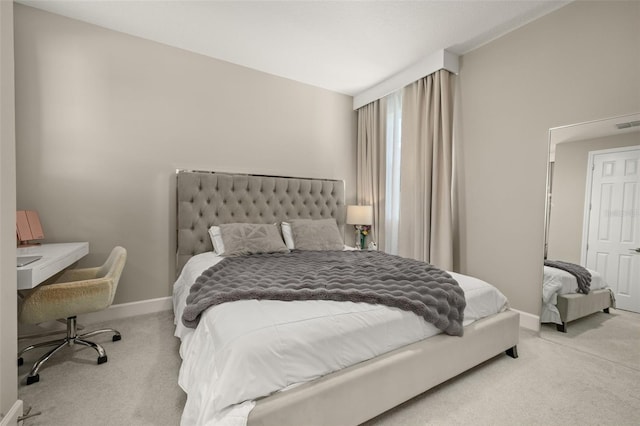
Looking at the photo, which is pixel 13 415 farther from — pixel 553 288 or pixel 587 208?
pixel 587 208

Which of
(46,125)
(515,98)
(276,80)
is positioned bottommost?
(46,125)

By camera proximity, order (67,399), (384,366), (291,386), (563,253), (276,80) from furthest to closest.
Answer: (276,80) → (563,253) → (67,399) → (384,366) → (291,386)

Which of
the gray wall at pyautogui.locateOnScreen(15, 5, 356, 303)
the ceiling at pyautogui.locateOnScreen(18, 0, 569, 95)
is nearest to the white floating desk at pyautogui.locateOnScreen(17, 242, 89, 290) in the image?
the gray wall at pyautogui.locateOnScreen(15, 5, 356, 303)

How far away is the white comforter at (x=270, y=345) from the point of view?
116cm

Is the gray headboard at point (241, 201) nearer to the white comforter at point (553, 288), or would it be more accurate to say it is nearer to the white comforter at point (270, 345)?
the white comforter at point (270, 345)

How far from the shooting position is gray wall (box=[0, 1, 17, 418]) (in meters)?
1.32

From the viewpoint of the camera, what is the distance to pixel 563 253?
2.43m

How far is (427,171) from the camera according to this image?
10.9ft

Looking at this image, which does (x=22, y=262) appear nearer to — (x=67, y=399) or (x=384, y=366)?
(x=67, y=399)

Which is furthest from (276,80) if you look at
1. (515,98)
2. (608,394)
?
(608,394)

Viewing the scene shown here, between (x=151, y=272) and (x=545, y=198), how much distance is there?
3.86 meters

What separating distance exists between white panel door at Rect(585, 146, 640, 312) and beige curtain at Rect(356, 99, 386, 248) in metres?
2.17

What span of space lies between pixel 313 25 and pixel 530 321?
3.36 metres

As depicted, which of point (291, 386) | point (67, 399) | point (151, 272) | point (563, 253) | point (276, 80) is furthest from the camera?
point (276, 80)
